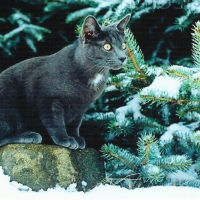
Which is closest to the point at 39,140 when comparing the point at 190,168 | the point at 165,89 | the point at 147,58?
Answer: the point at 165,89

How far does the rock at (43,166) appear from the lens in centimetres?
220

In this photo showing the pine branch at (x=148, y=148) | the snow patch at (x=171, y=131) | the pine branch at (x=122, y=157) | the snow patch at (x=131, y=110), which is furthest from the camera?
the snow patch at (x=131, y=110)

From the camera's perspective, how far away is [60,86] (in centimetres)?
236

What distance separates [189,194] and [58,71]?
1006mm

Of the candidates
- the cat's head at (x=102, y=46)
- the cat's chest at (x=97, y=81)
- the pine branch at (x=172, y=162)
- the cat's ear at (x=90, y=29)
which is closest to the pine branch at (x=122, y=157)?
the pine branch at (x=172, y=162)

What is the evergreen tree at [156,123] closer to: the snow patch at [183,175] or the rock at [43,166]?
the snow patch at [183,175]

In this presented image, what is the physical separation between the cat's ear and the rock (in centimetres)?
65

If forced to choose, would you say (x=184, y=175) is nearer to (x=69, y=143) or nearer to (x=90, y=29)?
(x=69, y=143)

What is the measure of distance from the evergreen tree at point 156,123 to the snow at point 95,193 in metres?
0.10

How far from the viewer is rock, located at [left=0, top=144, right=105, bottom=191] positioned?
2197 mm

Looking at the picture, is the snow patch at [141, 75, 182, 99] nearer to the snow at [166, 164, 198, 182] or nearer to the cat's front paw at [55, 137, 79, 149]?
the cat's front paw at [55, 137, 79, 149]

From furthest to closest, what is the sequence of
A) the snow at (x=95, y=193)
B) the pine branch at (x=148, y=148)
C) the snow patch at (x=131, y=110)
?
the snow patch at (x=131, y=110), the pine branch at (x=148, y=148), the snow at (x=95, y=193)

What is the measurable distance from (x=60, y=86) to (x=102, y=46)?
1.09 ft

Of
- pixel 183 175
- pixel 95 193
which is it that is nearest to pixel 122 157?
pixel 95 193
